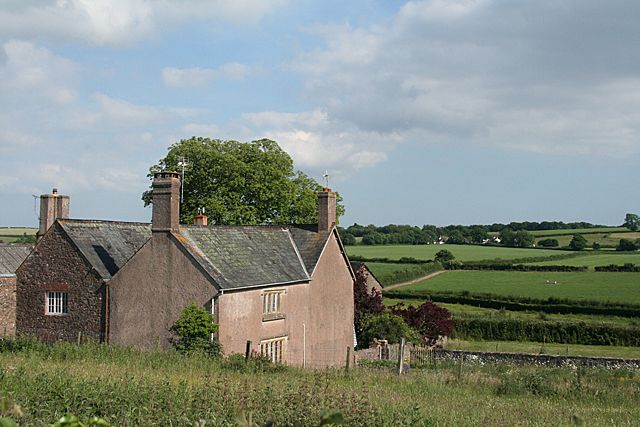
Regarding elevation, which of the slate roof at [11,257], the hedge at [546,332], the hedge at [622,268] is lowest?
the hedge at [546,332]

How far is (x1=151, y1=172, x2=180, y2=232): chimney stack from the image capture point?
3139 centimetres

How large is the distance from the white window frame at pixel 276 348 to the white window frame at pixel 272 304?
3.65ft

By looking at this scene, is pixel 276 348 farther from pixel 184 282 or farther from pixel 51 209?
pixel 51 209

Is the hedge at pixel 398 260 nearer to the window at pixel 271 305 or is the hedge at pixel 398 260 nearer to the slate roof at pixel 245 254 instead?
the slate roof at pixel 245 254

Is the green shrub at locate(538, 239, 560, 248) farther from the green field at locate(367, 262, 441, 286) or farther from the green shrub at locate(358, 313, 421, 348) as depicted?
the green shrub at locate(358, 313, 421, 348)

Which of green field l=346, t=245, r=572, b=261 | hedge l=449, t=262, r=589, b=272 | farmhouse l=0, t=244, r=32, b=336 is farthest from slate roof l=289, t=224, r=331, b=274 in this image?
green field l=346, t=245, r=572, b=261

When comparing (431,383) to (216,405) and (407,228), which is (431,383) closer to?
(216,405)

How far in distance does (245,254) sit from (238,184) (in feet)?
73.8

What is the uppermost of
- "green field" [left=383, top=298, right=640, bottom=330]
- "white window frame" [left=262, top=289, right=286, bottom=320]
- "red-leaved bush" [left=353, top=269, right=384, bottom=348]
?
"white window frame" [left=262, top=289, right=286, bottom=320]

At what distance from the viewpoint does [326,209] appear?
125 ft

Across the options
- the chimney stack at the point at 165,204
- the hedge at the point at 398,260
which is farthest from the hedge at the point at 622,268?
the chimney stack at the point at 165,204

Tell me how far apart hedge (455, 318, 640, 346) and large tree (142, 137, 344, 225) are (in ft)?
58.5

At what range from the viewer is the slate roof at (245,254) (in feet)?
103

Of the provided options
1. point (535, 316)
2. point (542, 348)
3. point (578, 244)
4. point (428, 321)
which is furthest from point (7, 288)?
point (578, 244)
